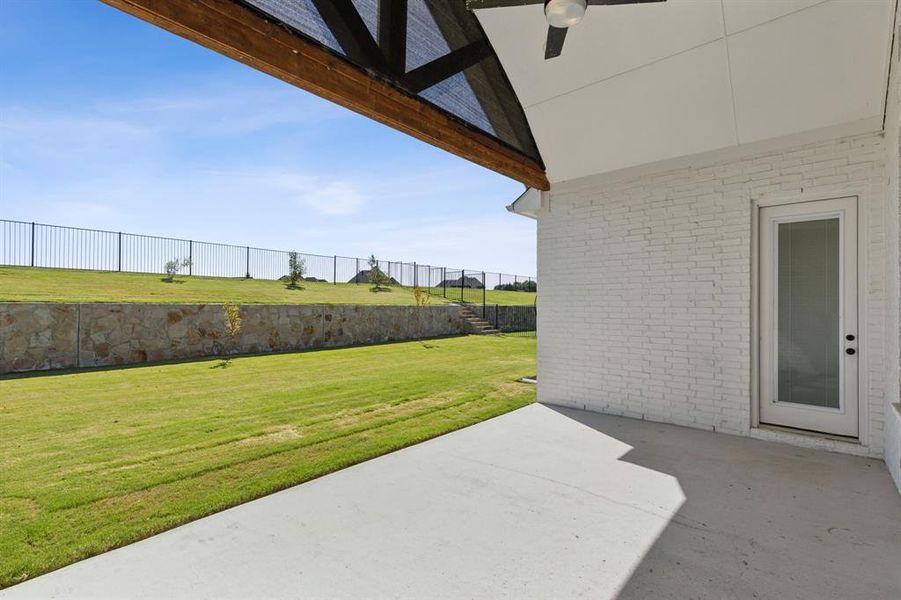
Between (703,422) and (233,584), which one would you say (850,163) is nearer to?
(703,422)

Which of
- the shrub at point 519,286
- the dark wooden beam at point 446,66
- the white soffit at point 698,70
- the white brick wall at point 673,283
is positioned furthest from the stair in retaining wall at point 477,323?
the dark wooden beam at point 446,66

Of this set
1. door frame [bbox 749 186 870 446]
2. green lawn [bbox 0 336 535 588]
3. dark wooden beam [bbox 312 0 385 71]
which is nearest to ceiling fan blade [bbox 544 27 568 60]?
dark wooden beam [bbox 312 0 385 71]

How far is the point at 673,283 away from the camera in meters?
4.73

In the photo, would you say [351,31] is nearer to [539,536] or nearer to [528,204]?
[539,536]

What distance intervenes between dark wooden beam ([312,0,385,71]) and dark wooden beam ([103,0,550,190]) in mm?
98

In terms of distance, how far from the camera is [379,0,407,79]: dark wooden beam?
Result: 3252 millimetres

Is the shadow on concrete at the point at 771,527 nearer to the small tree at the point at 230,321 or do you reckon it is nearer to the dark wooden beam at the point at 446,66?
the dark wooden beam at the point at 446,66

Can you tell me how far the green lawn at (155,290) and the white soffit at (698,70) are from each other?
1019cm

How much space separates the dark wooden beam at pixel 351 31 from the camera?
284cm

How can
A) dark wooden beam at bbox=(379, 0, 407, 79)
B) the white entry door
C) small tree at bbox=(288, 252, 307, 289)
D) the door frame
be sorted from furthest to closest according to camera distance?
small tree at bbox=(288, 252, 307, 289) < the white entry door < the door frame < dark wooden beam at bbox=(379, 0, 407, 79)

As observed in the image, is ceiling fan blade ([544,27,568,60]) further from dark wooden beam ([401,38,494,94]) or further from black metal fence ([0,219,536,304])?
black metal fence ([0,219,536,304])

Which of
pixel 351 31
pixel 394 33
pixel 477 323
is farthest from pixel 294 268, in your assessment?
pixel 351 31

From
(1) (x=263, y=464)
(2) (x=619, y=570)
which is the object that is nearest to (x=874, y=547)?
(2) (x=619, y=570)

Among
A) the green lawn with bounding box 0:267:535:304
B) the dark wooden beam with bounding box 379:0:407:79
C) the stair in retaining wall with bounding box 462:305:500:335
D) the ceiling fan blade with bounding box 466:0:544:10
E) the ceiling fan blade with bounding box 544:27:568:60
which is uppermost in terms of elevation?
the dark wooden beam with bounding box 379:0:407:79
